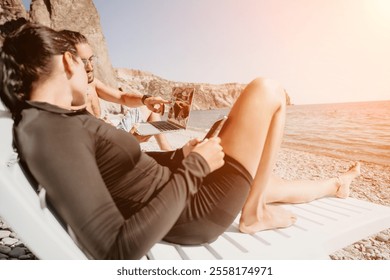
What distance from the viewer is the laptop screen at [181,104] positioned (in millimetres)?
2215

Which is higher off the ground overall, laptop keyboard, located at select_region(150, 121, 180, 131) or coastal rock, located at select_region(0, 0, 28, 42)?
coastal rock, located at select_region(0, 0, 28, 42)

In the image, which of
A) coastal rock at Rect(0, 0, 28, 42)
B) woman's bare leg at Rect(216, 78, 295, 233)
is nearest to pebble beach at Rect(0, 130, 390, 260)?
woman's bare leg at Rect(216, 78, 295, 233)

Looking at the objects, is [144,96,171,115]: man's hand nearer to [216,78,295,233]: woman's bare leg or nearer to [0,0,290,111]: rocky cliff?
[0,0,290,111]: rocky cliff

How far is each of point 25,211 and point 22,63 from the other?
476 millimetres

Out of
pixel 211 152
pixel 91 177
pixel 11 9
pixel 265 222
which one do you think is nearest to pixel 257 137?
pixel 211 152

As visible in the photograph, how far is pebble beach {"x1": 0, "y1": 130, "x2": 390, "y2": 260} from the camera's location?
2021 mm

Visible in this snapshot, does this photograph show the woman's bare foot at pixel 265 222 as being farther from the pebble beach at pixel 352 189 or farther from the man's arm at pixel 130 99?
the man's arm at pixel 130 99

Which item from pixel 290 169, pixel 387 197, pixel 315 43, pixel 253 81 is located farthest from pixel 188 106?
pixel 290 169

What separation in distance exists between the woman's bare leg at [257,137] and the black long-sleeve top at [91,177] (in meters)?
0.24

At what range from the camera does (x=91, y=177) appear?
2.59 feet

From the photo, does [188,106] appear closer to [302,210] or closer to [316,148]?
[302,210]

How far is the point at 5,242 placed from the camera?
2.04m

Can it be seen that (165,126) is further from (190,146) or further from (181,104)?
(190,146)

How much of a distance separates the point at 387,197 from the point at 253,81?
3.70m
